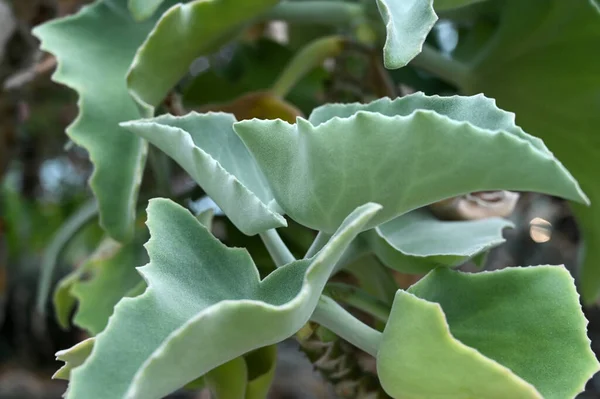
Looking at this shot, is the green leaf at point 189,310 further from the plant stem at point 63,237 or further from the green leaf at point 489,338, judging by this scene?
the plant stem at point 63,237

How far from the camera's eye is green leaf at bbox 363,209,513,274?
0.31 metres

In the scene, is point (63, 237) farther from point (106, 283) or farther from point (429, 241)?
point (429, 241)

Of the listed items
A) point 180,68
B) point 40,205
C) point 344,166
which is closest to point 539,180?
point 344,166

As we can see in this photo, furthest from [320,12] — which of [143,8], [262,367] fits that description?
[262,367]

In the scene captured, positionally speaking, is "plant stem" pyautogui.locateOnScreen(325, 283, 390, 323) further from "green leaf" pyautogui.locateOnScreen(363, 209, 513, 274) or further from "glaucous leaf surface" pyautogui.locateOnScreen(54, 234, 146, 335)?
"glaucous leaf surface" pyautogui.locateOnScreen(54, 234, 146, 335)

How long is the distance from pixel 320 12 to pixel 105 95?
0.66 ft

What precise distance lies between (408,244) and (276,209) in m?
0.09

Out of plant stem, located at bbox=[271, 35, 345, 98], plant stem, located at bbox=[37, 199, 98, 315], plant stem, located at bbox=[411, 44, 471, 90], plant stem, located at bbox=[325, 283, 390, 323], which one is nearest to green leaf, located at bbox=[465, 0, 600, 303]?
plant stem, located at bbox=[411, 44, 471, 90]

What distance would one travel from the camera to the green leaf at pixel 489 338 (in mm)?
223

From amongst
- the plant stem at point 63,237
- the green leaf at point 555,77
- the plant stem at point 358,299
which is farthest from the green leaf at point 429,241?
the plant stem at point 63,237

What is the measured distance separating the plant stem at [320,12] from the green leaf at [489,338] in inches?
10.7

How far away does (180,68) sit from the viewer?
382 mm

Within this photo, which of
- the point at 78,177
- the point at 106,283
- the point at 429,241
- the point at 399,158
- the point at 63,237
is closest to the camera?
the point at 399,158

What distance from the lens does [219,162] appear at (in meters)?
0.29
